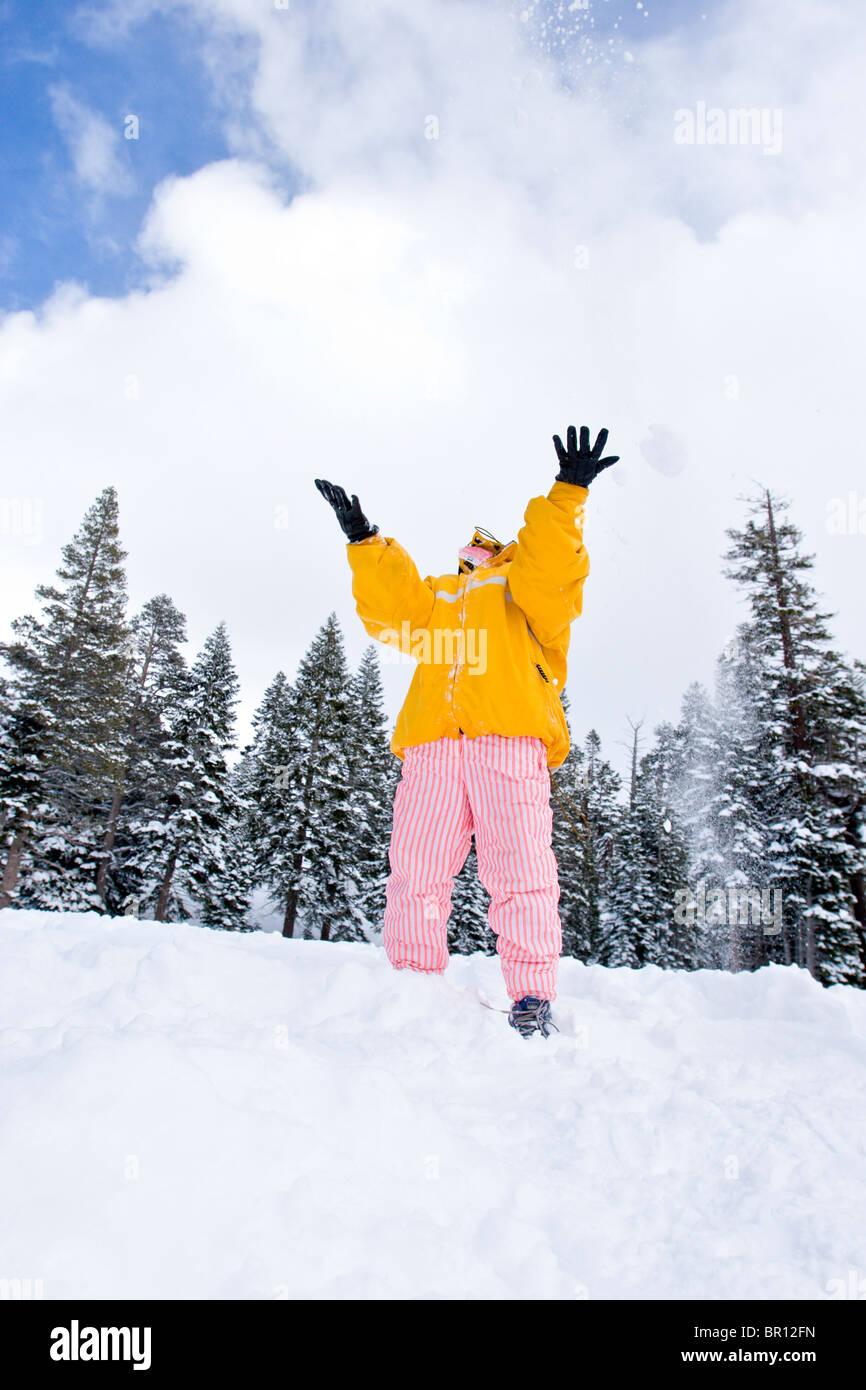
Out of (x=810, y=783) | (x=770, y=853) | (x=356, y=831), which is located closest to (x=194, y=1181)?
(x=810, y=783)

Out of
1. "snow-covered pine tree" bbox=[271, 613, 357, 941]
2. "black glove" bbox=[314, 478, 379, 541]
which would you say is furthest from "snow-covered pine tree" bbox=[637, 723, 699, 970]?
"black glove" bbox=[314, 478, 379, 541]

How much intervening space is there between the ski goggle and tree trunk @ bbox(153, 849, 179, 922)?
786 inches

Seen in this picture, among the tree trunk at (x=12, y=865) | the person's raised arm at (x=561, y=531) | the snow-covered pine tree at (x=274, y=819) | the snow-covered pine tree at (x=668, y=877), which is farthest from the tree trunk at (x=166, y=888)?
the person's raised arm at (x=561, y=531)

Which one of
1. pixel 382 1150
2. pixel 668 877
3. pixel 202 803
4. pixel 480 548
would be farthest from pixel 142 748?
pixel 382 1150

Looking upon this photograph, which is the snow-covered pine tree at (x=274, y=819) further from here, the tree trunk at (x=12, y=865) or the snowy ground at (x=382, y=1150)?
the snowy ground at (x=382, y=1150)

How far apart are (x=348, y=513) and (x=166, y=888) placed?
20744mm

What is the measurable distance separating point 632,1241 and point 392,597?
316 centimetres

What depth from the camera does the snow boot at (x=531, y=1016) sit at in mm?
2965

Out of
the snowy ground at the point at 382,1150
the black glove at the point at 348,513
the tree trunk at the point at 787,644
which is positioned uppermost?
the tree trunk at the point at 787,644

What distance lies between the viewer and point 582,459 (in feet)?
11.5

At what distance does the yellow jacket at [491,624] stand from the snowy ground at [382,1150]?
142cm

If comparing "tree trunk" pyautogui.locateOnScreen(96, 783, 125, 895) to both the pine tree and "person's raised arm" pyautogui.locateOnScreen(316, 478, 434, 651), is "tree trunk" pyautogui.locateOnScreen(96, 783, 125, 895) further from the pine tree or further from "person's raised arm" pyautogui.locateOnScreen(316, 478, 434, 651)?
"person's raised arm" pyautogui.locateOnScreen(316, 478, 434, 651)
